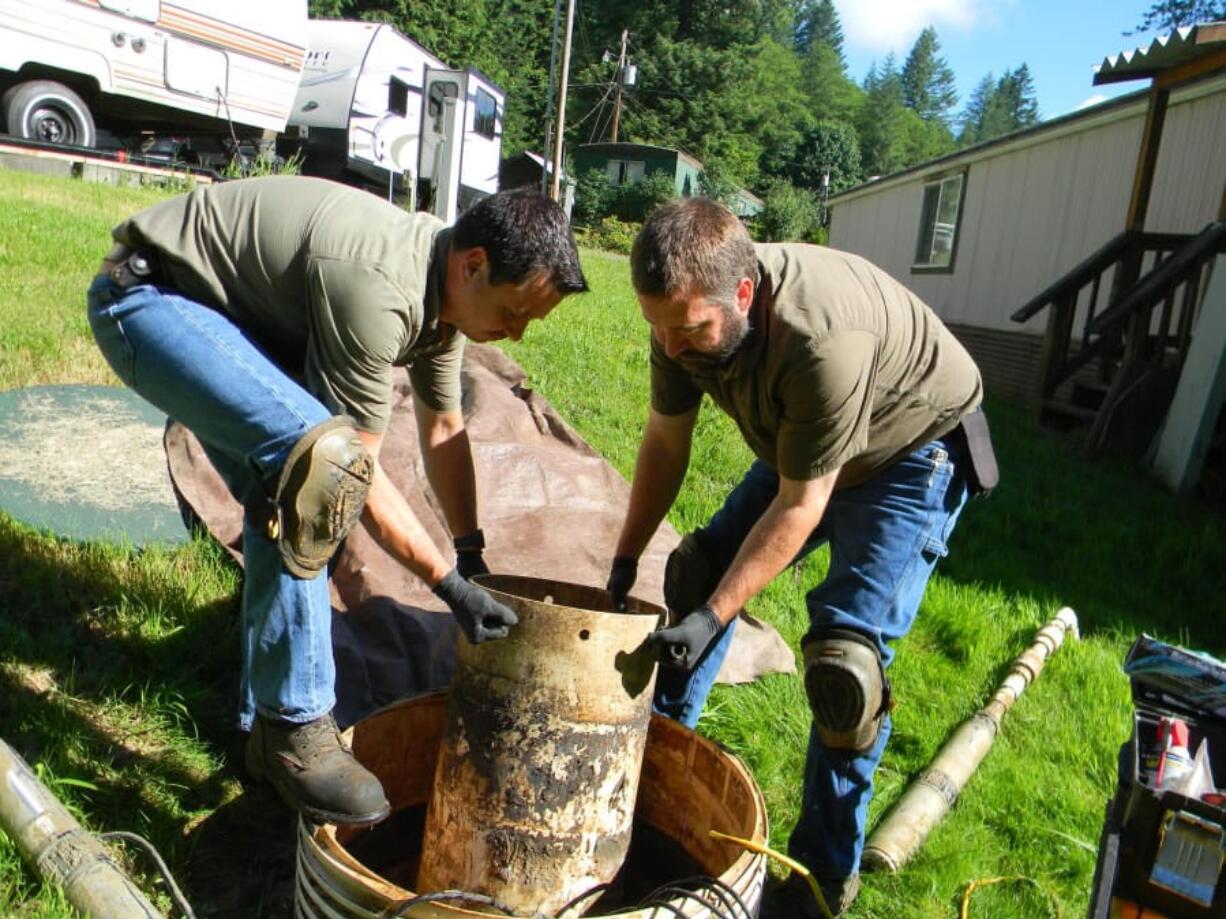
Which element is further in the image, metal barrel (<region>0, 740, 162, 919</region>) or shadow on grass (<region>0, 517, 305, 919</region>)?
shadow on grass (<region>0, 517, 305, 919</region>)

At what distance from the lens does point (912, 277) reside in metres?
15.2

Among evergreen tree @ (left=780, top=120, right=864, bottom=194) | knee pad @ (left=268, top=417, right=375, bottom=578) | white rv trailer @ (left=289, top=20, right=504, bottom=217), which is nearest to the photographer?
knee pad @ (left=268, top=417, right=375, bottom=578)

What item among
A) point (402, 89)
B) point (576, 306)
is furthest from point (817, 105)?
point (576, 306)

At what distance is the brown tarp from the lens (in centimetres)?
323

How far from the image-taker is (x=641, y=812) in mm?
2736

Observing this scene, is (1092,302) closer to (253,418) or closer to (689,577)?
(689,577)

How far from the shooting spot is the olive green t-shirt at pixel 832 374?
2225 mm

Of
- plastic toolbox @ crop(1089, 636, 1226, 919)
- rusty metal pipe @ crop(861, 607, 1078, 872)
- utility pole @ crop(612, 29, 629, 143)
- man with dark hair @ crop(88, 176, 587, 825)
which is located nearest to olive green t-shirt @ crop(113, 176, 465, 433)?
man with dark hair @ crop(88, 176, 587, 825)

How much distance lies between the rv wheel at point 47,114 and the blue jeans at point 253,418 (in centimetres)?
1079

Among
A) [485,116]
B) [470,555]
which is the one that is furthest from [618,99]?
[470,555]

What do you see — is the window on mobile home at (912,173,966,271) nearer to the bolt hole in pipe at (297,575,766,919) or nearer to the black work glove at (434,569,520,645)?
the bolt hole in pipe at (297,575,766,919)

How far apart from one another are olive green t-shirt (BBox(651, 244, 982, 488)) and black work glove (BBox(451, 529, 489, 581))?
0.67 metres

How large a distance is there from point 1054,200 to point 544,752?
10763 mm

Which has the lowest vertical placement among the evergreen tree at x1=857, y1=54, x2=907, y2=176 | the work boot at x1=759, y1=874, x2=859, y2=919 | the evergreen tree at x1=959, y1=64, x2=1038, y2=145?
the work boot at x1=759, y1=874, x2=859, y2=919
